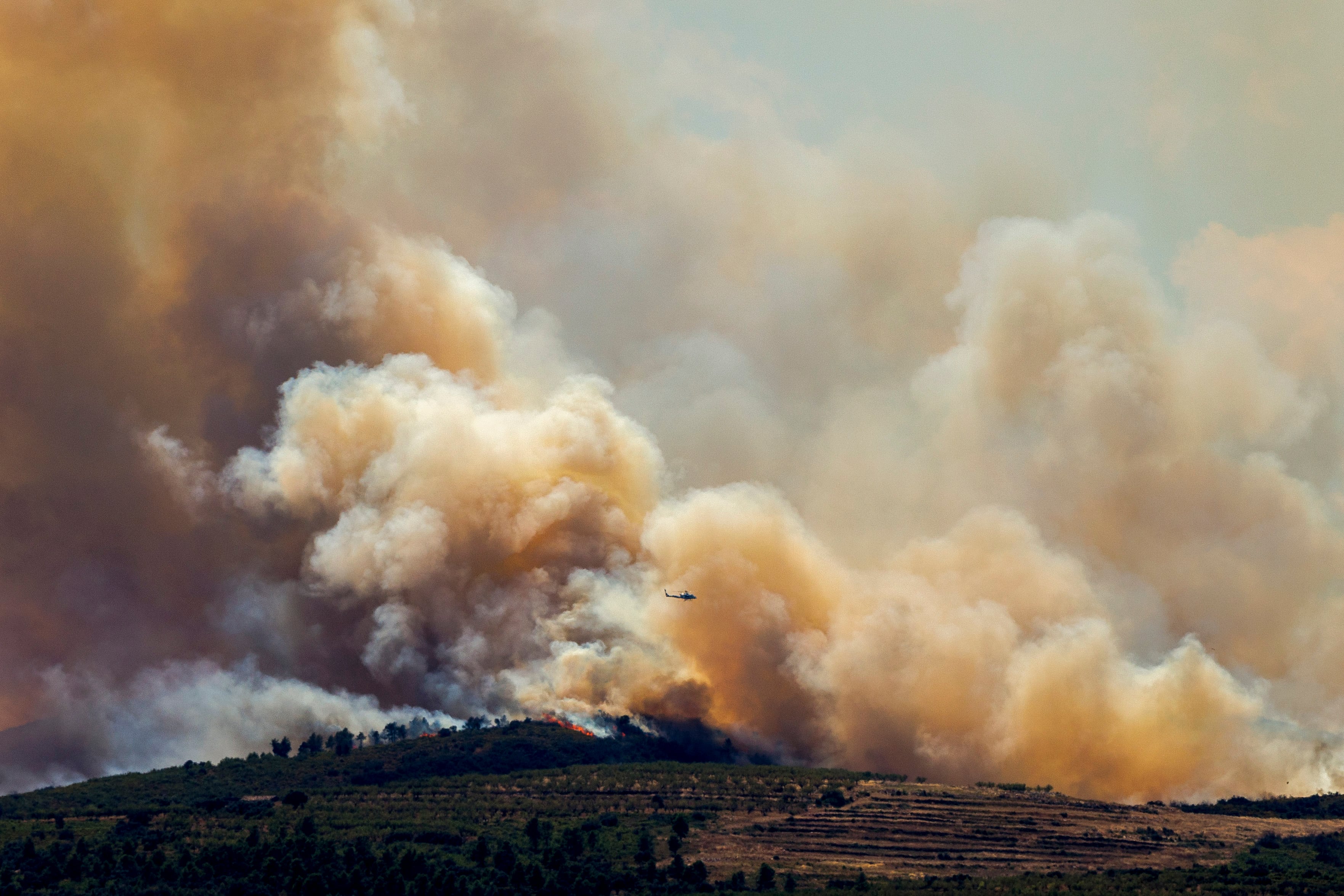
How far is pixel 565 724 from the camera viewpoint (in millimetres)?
140750

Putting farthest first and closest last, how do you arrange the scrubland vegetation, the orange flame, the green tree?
the orange flame → the green tree → the scrubland vegetation

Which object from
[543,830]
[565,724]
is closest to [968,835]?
[543,830]

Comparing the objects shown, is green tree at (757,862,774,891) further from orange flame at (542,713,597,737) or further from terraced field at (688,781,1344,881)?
orange flame at (542,713,597,737)

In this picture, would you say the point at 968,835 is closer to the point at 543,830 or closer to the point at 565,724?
the point at 543,830

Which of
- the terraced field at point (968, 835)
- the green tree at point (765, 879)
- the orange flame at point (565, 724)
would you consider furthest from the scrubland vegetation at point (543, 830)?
the orange flame at point (565, 724)

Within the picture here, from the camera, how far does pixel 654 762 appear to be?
136 metres

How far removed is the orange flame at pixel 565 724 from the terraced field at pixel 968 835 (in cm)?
2231

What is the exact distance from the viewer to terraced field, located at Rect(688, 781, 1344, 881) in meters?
111

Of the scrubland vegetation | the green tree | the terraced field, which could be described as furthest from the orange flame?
the green tree

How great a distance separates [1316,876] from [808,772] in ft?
139

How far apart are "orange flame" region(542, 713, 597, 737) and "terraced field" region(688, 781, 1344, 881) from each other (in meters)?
22.3

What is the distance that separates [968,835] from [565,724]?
40.9 meters

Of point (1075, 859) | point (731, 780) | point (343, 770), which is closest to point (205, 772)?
point (343, 770)

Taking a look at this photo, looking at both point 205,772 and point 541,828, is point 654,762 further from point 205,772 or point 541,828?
point 205,772
